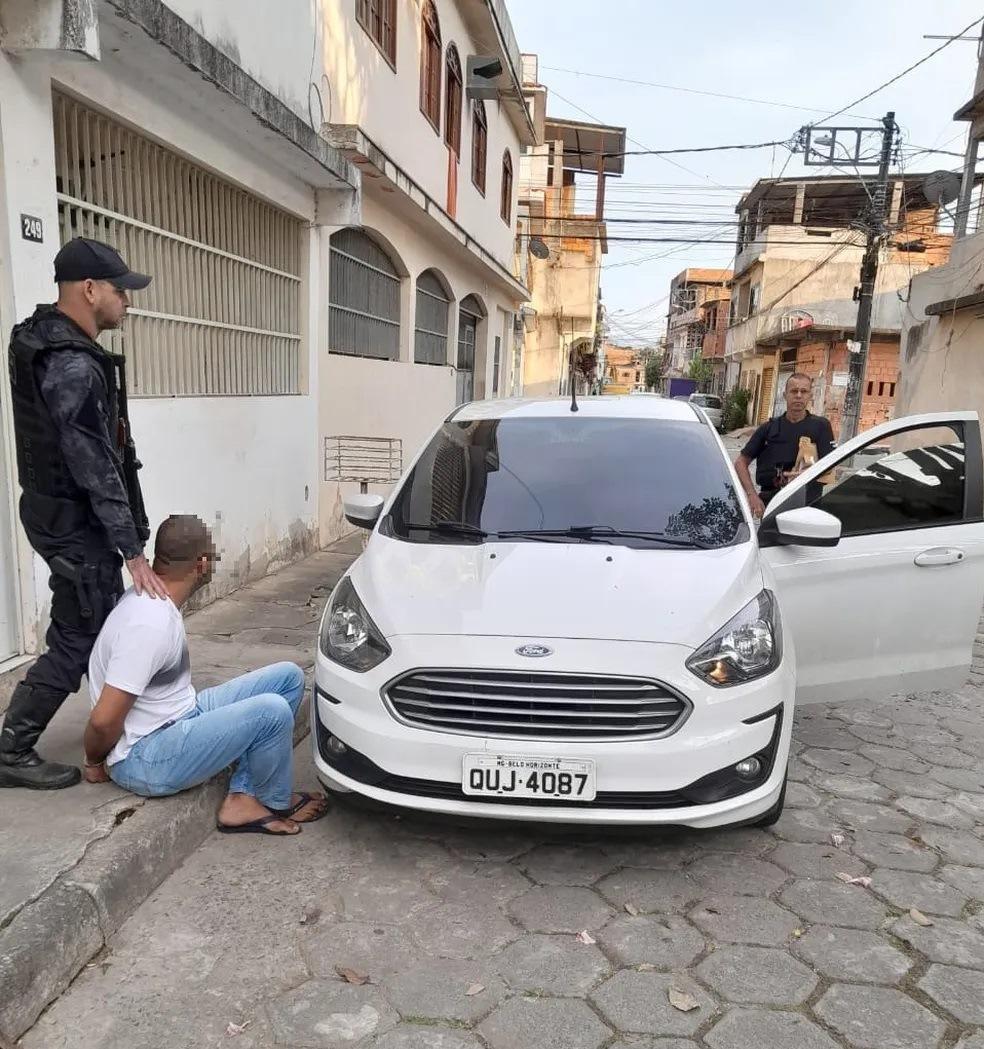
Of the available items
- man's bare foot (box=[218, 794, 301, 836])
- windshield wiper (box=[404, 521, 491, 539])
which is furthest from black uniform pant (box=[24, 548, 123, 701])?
windshield wiper (box=[404, 521, 491, 539])

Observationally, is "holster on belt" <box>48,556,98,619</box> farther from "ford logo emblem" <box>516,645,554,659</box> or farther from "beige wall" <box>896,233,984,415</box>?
"beige wall" <box>896,233,984,415</box>

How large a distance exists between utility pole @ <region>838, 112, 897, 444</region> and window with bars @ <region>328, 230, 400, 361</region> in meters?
11.8

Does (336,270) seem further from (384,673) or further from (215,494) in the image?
(384,673)

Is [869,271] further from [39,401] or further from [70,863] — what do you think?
[70,863]

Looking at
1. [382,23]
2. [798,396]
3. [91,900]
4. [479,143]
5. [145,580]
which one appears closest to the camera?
[91,900]

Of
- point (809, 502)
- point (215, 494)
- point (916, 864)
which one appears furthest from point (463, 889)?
point (215, 494)

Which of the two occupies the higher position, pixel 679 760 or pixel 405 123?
pixel 405 123

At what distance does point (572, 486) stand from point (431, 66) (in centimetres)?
884

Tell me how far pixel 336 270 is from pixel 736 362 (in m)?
38.7

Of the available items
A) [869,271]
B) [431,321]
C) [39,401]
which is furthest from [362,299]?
[869,271]

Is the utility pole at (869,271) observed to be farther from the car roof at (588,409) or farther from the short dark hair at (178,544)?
the short dark hair at (178,544)

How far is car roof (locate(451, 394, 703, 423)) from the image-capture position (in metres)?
4.10

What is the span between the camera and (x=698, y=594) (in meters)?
2.82

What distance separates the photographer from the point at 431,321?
1217 centimetres
